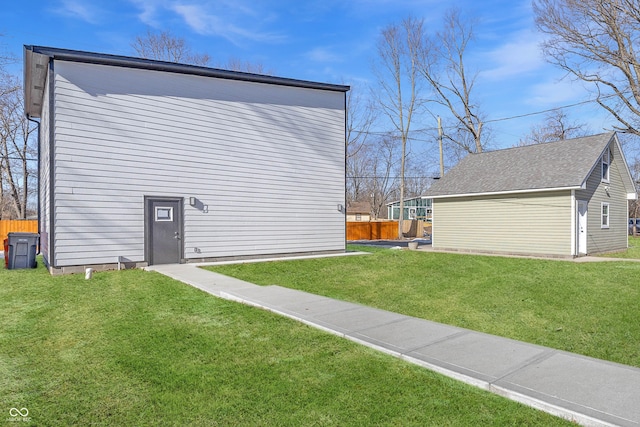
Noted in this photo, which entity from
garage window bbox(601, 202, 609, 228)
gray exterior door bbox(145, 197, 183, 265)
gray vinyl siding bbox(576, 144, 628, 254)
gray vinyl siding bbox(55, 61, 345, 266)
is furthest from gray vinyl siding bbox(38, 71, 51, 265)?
garage window bbox(601, 202, 609, 228)

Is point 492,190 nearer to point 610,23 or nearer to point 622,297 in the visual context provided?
point 622,297

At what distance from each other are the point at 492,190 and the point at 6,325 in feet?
53.0

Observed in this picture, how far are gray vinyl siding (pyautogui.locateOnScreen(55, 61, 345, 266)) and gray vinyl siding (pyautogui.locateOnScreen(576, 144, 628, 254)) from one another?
983 cm

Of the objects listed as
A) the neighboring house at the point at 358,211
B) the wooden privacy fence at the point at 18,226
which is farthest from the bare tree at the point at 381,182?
the wooden privacy fence at the point at 18,226

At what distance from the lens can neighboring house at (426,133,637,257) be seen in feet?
46.9

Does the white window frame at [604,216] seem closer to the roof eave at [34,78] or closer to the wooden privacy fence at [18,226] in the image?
the roof eave at [34,78]

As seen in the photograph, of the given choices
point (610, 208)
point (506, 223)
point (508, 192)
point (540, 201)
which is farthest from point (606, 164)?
point (506, 223)

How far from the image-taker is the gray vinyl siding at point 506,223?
1425 centimetres

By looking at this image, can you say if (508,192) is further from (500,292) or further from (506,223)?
(500,292)

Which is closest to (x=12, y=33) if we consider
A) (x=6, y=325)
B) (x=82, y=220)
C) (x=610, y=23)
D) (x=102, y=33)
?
(x=102, y=33)

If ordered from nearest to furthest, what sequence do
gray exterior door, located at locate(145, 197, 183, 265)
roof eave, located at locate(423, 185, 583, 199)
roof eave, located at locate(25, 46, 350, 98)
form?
1. roof eave, located at locate(25, 46, 350, 98)
2. gray exterior door, located at locate(145, 197, 183, 265)
3. roof eave, located at locate(423, 185, 583, 199)

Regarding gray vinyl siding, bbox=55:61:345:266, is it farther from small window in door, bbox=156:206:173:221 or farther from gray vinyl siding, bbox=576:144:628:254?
gray vinyl siding, bbox=576:144:628:254

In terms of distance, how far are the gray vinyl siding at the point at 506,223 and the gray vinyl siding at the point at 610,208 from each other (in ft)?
3.85

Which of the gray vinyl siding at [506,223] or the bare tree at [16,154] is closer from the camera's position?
the gray vinyl siding at [506,223]
